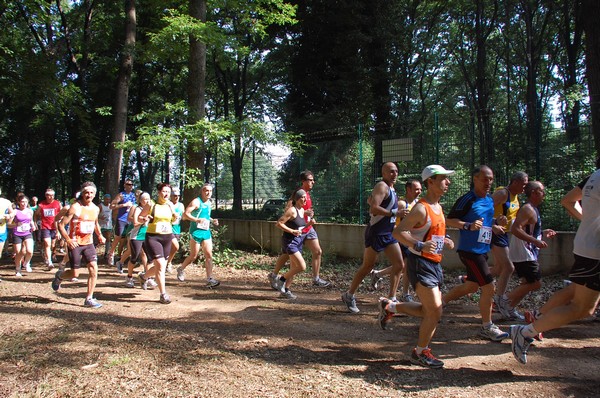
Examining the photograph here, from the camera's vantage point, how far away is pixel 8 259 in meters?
13.2

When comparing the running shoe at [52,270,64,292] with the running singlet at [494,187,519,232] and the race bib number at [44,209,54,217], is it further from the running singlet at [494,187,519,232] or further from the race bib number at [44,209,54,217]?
the running singlet at [494,187,519,232]

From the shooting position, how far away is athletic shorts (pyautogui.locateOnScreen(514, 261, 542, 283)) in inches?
232

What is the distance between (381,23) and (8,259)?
1534 cm

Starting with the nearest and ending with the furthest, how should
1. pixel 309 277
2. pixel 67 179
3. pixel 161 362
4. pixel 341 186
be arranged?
pixel 161 362 → pixel 309 277 → pixel 341 186 → pixel 67 179

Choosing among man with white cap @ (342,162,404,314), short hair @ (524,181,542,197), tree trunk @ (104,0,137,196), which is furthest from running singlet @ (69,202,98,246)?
tree trunk @ (104,0,137,196)

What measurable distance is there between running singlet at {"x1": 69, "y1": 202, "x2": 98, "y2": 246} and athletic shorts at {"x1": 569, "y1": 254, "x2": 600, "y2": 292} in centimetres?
661

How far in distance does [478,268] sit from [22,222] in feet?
31.8

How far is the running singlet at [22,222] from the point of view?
33.6ft

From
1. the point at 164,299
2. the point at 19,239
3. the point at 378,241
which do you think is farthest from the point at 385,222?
the point at 19,239

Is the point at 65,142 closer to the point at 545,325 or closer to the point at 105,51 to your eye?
the point at 105,51

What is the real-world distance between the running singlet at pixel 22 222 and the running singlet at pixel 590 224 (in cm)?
1062

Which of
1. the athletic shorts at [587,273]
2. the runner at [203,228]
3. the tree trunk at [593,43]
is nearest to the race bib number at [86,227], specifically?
the runner at [203,228]

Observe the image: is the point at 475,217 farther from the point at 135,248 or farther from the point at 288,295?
the point at 135,248

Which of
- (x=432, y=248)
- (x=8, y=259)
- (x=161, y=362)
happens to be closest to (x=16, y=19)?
(x=8, y=259)
